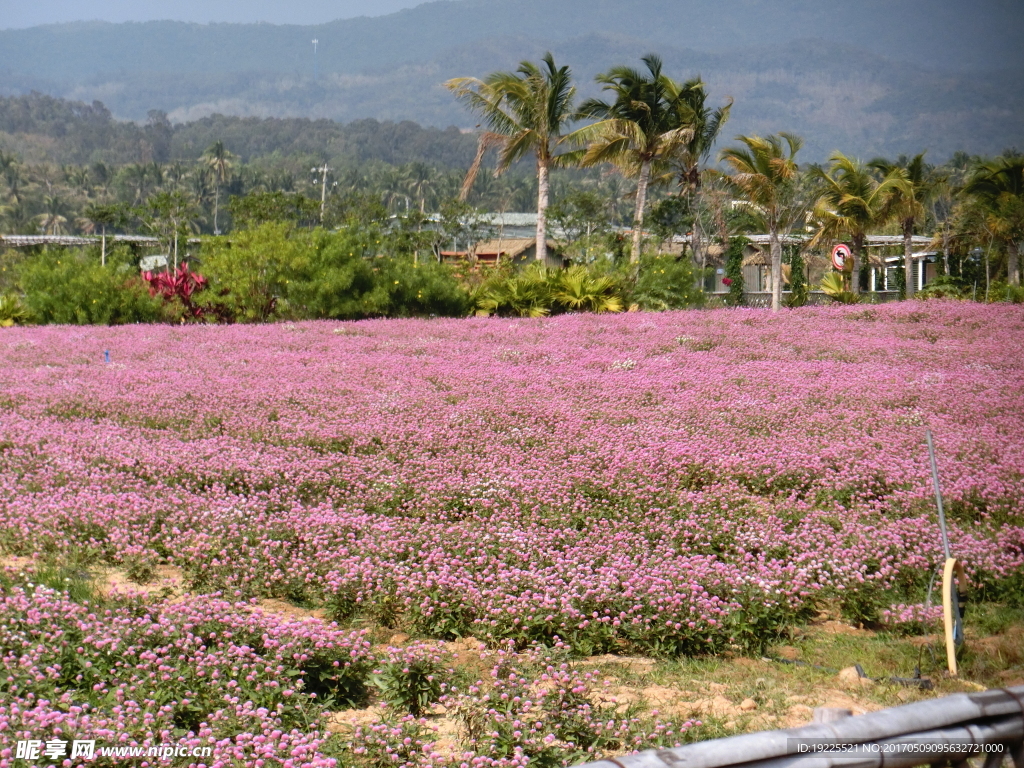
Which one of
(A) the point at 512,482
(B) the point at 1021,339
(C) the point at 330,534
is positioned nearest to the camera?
(C) the point at 330,534

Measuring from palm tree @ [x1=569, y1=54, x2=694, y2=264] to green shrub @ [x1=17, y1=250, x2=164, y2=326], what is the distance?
60.2 feet

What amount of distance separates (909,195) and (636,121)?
39.6ft

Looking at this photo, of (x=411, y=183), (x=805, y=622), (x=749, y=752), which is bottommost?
(x=805, y=622)

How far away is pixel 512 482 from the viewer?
822 centimetres

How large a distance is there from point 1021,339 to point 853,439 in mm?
9500

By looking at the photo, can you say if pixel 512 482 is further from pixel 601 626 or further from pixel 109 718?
pixel 109 718

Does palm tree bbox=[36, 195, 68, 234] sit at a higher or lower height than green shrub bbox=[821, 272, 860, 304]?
higher

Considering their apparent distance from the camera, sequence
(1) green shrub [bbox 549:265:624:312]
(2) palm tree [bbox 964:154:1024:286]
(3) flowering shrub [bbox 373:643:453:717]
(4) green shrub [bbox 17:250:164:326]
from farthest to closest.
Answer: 1. (1) green shrub [bbox 549:265:624:312]
2. (4) green shrub [bbox 17:250:164:326]
3. (2) palm tree [bbox 964:154:1024:286]
4. (3) flowering shrub [bbox 373:643:453:717]

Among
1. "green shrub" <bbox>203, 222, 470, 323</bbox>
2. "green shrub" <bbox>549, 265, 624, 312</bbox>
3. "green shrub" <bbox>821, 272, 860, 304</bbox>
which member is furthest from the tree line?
"green shrub" <bbox>203, 222, 470, 323</bbox>

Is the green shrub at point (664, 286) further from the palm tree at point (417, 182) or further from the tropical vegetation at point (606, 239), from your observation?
the palm tree at point (417, 182)

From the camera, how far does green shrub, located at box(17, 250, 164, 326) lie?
26.6 meters

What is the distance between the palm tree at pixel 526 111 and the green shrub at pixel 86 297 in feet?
44.0

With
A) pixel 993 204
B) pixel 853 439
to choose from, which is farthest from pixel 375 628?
pixel 993 204

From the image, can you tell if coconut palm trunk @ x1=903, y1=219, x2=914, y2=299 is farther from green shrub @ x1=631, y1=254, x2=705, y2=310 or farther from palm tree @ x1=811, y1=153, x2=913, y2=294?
green shrub @ x1=631, y1=254, x2=705, y2=310
